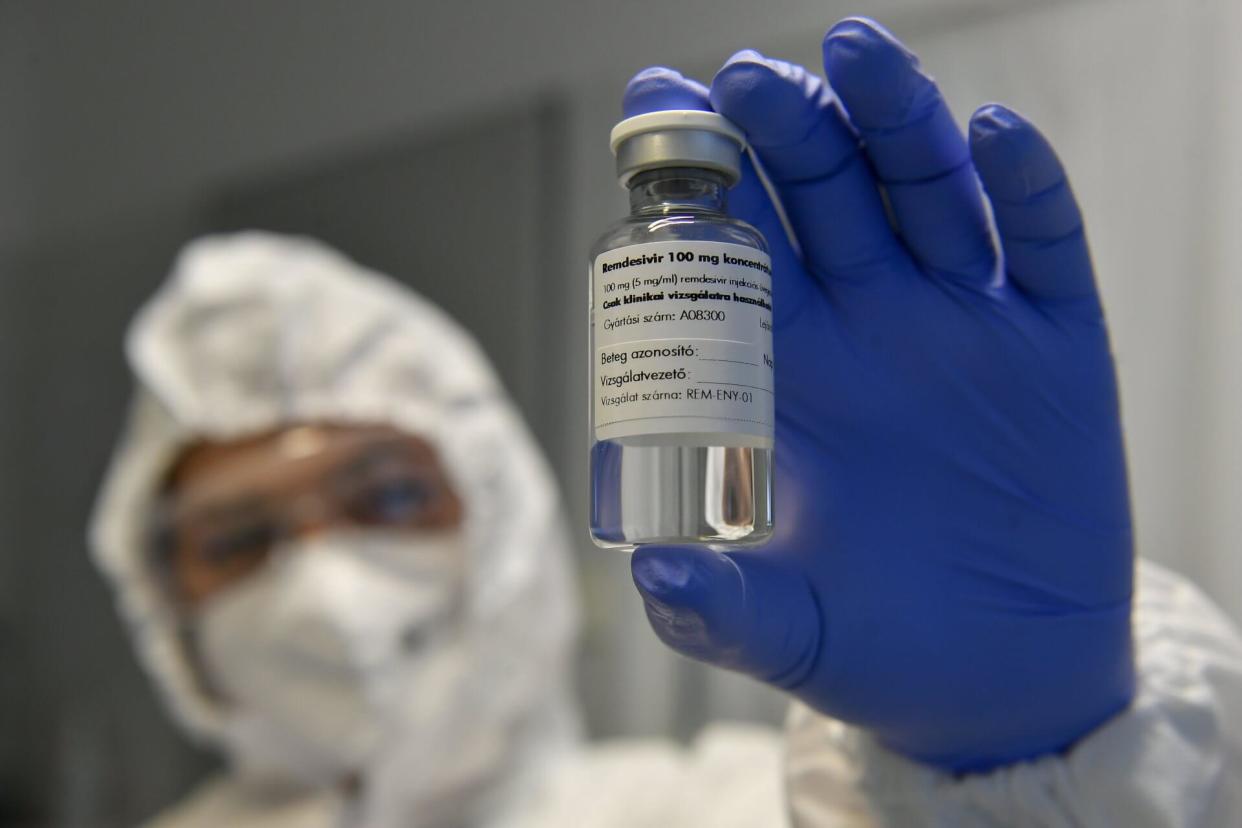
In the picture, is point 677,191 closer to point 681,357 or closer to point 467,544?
point 681,357

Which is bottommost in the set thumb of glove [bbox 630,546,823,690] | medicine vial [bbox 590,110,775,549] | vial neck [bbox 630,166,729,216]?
thumb of glove [bbox 630,546,823,690]

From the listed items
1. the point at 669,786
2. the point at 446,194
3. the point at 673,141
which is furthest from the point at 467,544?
the point at 673,141

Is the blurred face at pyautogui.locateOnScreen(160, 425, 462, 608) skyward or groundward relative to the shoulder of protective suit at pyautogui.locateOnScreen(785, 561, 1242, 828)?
skyward

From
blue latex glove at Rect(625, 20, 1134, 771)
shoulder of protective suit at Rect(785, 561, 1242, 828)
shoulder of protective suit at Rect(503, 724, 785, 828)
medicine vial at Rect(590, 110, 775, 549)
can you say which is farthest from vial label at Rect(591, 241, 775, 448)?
shoulder of protective suit at Rect(503, 724, 785, 828)

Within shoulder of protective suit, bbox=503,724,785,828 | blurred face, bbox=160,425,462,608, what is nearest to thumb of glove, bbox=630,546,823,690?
shoulder of protective suit, bbox=503,724,785,828

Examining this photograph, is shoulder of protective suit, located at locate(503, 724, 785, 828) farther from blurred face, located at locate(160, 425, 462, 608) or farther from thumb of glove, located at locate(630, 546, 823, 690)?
thumb of glove, located at locate(630, 546, 823, 690)

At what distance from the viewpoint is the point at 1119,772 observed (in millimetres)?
668

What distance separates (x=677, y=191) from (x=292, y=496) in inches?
36.9

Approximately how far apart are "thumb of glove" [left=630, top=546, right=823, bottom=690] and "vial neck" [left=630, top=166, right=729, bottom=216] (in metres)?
0.18

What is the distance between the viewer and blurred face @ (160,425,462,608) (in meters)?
1.34

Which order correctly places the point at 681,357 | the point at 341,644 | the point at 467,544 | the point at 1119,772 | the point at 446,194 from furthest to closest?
the point at 446,194 < the point at 467,544 < the point at 341,644 < the point at 1119,772 < the point at 681,357

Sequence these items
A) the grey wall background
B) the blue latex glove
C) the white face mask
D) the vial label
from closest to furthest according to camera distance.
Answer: the vial label
the blue latex glove
the grey wall background
the white face mask

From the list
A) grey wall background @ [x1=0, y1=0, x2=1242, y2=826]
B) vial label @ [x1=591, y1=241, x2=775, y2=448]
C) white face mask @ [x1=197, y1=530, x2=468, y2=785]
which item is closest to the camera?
vial label @ [x1=591, y1=241, x2=775, y2=448]

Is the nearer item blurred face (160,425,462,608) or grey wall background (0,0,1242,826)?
grey wall background (0,0,1242,826)
